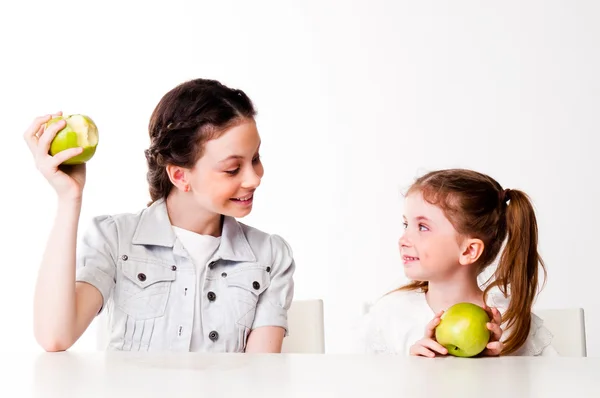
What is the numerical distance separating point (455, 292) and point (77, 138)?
94 cm

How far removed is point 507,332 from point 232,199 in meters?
0.65

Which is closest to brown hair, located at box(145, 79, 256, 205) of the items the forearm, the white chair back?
the forearm

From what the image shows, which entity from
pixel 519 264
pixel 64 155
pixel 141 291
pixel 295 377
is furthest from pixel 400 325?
pixel 295 377

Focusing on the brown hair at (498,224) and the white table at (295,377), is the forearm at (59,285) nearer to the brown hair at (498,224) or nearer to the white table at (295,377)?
the white table at (295,377)

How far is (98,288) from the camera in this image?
4.90ft

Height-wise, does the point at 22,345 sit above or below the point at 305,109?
below

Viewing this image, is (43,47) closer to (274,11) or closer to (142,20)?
(142,20)

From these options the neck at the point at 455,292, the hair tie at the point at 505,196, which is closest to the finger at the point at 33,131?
the neck at the point at 455,292

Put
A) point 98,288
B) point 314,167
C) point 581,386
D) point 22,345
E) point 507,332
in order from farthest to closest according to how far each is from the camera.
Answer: point 22,345 → point 314,167 → point 507,332 → point 98,288 → point 581,386

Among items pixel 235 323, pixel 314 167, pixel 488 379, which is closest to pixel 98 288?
pixel 235 323

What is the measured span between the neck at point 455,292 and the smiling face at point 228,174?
0.49m

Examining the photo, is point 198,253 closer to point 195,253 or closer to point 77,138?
point 195,253

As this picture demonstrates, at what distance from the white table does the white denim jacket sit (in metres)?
0.73

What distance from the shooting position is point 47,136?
1.20 metres
